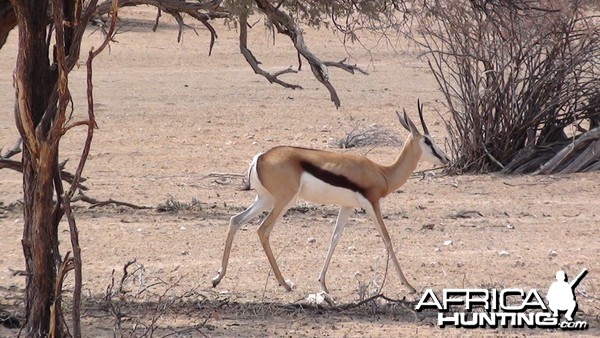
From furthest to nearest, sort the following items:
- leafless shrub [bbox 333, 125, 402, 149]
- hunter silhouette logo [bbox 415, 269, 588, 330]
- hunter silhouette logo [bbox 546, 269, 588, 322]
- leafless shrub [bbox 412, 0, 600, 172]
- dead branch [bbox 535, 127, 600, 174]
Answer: leafless shrub [bbox 333, 125, 402, 149], dead branch [bbox 535, 127, 600, 174], leafless shrub [bbox 412, 0, 600, 172], hunter silhouette logo [bbox 546, 269, 588, 322], hunter silhouette logo [bbox 415, 269, 588, 330]

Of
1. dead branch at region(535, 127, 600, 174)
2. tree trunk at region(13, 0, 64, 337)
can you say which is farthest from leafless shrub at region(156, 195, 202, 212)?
tree trunk at region(13, 0, 64, 337)

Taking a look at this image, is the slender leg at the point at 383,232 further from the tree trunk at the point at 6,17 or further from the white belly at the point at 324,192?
the tree trunk at the point at 6,17

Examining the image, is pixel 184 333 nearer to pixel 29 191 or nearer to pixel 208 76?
pixel 29 191

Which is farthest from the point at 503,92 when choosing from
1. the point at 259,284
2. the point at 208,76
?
the point at 208,76

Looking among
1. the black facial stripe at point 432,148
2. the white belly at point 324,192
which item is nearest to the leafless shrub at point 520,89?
the black facial stripe at point 432,148

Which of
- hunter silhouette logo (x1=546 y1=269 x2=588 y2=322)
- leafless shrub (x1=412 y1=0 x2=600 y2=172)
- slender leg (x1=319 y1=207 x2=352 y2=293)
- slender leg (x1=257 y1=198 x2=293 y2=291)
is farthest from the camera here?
leafless shrub (x1=412 y1=0 x2=600 y2=172)

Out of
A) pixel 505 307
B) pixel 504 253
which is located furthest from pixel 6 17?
pixel 504 253

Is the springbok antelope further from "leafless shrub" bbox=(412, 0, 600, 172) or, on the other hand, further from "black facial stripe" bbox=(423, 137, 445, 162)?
A: "leafless shrub" bbox=(412, 0, 600, 172)

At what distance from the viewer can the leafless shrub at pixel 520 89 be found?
39.2ft

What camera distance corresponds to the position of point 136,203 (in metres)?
10.8

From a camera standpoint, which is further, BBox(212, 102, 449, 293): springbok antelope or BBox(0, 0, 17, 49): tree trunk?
BBox(212, 102, 449, 293): springbok antelope

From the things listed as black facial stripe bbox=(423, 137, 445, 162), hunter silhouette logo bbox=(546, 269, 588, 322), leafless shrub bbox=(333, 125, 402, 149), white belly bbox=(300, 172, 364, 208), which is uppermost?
black facial stripe bbox=(423, 137, 445, 162)

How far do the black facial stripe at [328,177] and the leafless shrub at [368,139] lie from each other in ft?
22.9

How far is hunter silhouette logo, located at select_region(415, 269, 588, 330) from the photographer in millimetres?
6895
